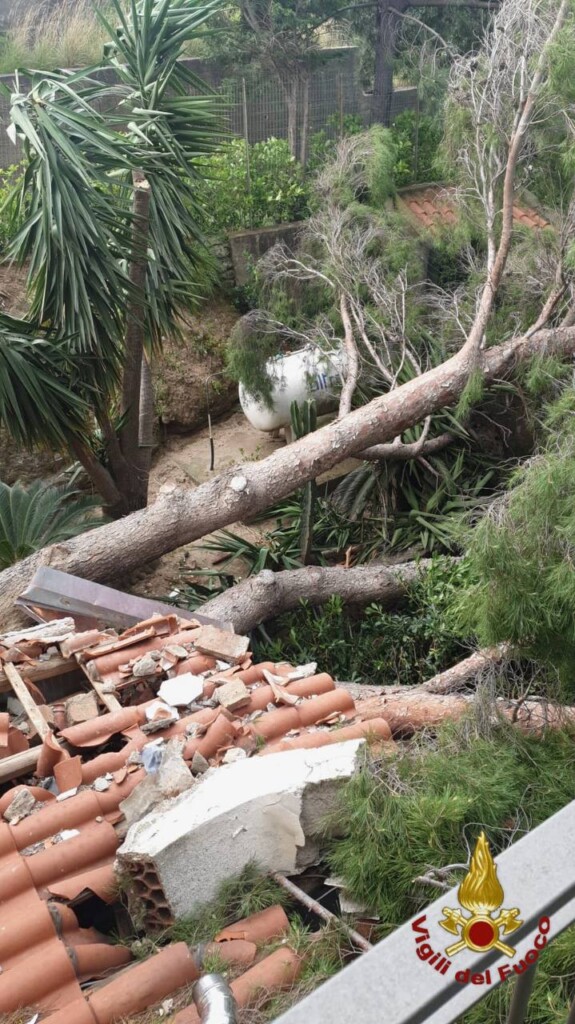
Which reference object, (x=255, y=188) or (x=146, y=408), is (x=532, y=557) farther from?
(x=255, y=188)

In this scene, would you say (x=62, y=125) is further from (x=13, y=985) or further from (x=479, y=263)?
(x=13, y=985)

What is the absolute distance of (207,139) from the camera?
24.2ft

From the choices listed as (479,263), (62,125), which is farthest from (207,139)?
(479,263)

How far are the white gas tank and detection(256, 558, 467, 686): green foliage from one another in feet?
9.17

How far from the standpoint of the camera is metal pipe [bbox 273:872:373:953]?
303cm

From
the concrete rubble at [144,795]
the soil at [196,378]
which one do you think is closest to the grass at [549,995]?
the concrete rubble at [144,795]

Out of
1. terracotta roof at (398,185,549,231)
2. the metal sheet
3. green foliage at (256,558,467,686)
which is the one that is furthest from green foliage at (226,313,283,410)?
the metal sheet

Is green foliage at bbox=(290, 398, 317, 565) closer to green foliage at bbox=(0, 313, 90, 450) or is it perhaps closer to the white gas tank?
the white gas tank

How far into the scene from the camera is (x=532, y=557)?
3.85 metres

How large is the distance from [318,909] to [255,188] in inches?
371

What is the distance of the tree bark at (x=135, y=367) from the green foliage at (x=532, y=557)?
13.3 feet

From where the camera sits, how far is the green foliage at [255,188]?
10.7m

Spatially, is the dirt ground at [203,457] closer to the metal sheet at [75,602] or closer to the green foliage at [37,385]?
the green foliage at [37,385]

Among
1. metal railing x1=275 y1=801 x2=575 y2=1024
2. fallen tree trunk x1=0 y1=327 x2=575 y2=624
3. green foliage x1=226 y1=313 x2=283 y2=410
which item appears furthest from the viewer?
green foliage x1=226 y1=313 x2=283 y2=410
